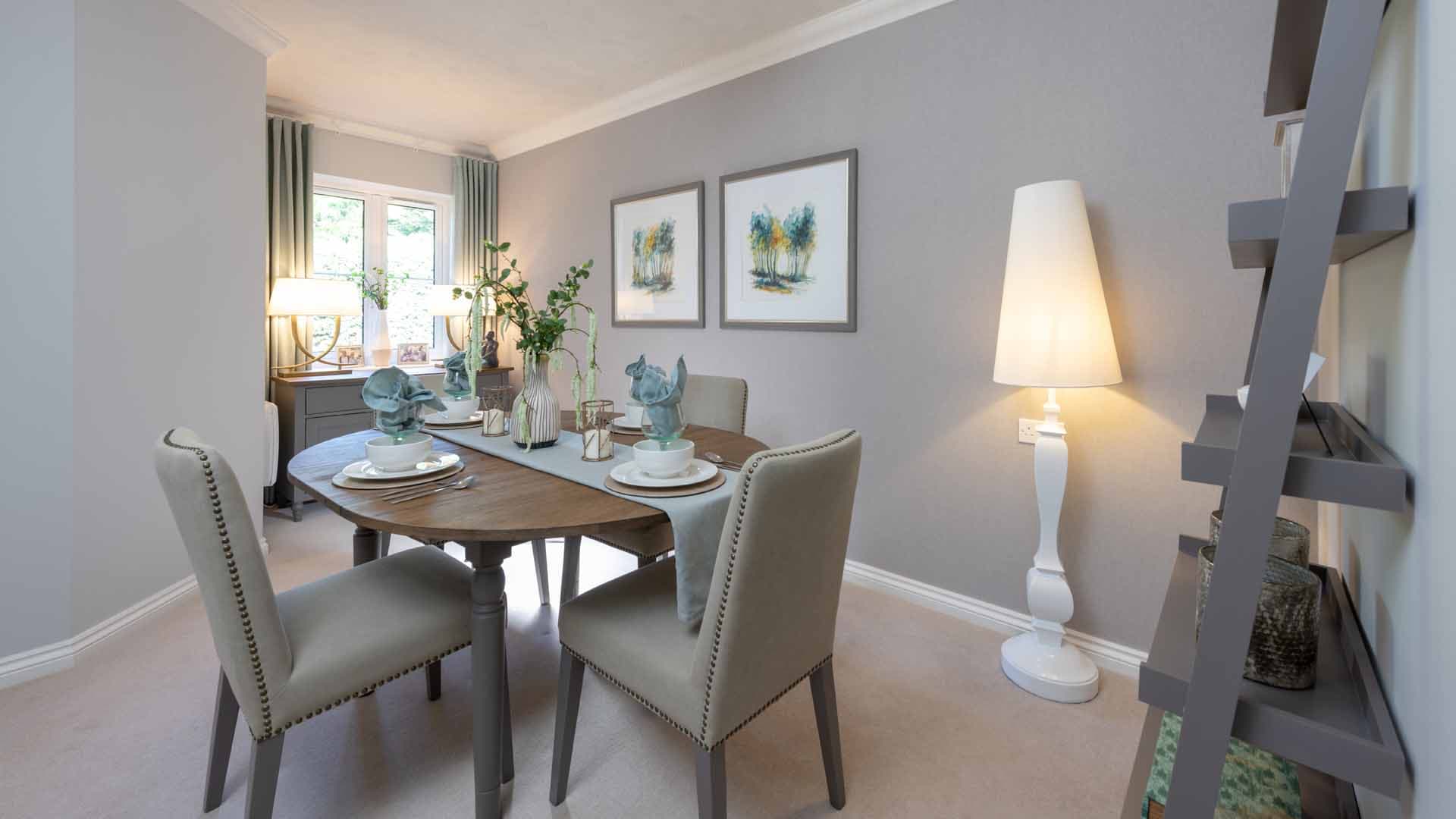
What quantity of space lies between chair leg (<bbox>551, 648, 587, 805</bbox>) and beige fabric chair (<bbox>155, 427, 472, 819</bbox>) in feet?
0.90

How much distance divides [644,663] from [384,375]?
1040 mm

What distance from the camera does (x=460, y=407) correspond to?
243cm

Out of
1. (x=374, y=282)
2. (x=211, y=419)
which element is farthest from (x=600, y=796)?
(x=374, y=282)

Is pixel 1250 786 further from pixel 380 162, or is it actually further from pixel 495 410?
pixel 380 162

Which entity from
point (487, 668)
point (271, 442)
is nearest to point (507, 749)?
point (487, 668)

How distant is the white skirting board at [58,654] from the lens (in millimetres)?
2086

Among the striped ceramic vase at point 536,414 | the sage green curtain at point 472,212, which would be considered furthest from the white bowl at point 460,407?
the sage green curtain at point 472,212

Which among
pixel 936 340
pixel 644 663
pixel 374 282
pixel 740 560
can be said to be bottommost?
pixel 644 663

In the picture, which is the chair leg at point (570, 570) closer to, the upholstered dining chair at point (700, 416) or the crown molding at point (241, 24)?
the upholstered dining chair at point (700, 416)

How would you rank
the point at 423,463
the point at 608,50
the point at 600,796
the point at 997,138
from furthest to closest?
1. the point at 608,50
2. the point at 997,138
3. the point at 423,463
4. the point at 600,796

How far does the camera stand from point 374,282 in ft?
15.2

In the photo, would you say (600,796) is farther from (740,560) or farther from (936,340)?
(936,340)

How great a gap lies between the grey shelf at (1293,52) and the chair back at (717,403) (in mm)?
1888

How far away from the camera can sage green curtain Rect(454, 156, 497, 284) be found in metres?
4.87
